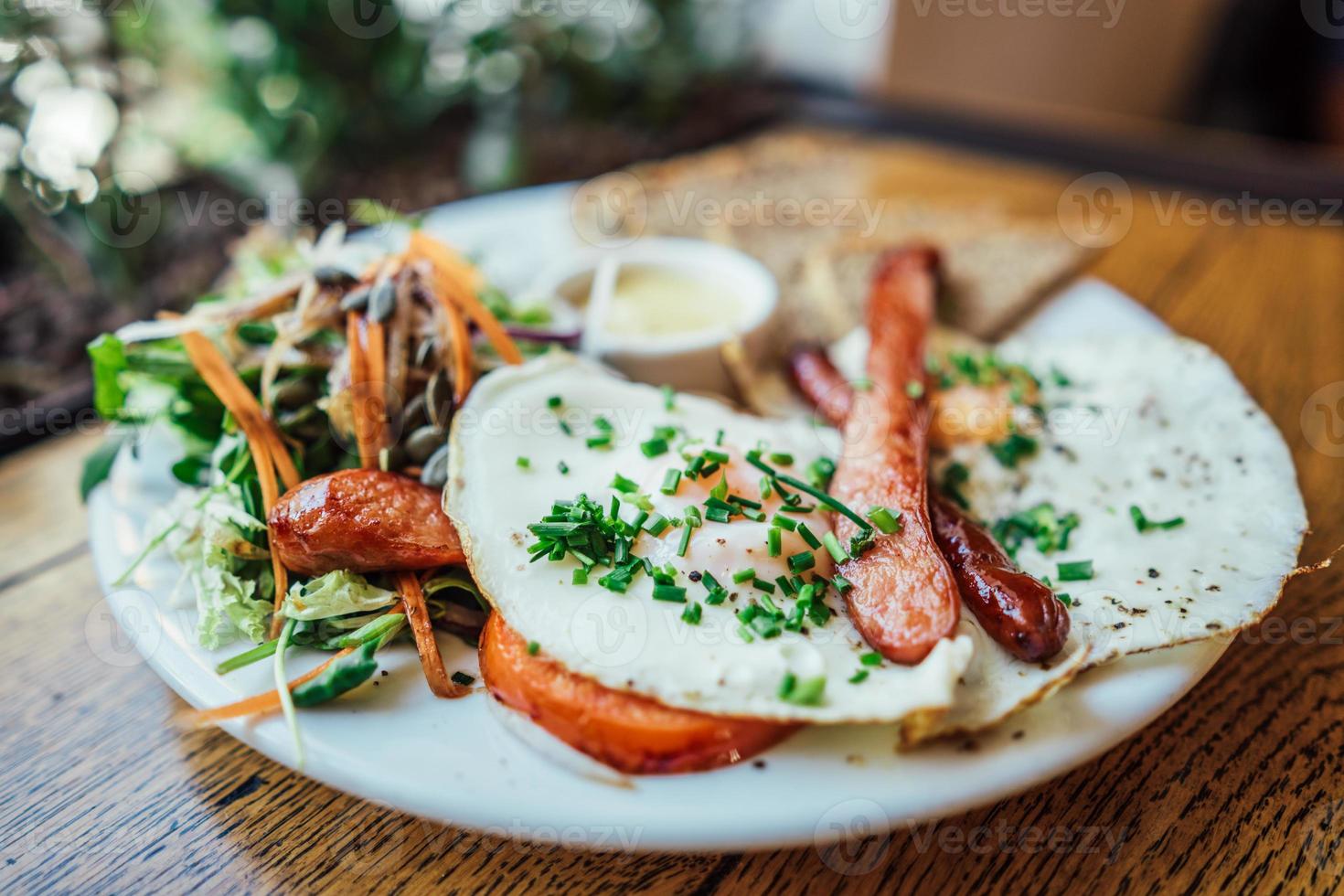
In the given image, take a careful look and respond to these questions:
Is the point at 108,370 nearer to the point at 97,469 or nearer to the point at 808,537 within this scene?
the point at 97,469

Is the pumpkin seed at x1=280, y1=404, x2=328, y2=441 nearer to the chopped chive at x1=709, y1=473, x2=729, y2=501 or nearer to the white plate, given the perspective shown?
the white plate

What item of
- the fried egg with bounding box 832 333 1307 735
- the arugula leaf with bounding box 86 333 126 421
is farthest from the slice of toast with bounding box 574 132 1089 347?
the arugula leaf with bounding box 86 333 126 421

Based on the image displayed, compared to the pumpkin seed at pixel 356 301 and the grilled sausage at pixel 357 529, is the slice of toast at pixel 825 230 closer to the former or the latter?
the pumpkin seed at pixel 356 301

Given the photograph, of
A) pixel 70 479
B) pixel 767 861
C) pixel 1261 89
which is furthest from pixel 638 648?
pixel 1261 89

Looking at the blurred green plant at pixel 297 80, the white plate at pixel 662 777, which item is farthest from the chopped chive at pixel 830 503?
the blurred green plant at pixel 297 80

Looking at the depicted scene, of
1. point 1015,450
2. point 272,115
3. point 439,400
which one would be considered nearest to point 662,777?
point 439,400

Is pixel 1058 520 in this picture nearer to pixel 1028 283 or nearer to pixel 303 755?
pixel 1028 283
